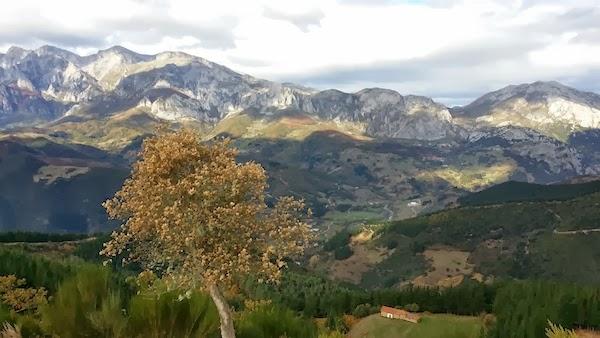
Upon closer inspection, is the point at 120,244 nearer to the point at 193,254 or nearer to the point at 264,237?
the point at 193,254

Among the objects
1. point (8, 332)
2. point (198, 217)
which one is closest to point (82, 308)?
point (8, 332)

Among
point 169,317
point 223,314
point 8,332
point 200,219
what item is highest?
point 200,219

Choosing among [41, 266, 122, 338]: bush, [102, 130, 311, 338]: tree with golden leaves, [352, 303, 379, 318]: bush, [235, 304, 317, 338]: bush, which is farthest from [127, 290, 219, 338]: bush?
[352, 303, 379, 318]: bush

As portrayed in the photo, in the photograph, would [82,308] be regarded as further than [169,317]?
No

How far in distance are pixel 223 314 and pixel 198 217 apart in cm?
346

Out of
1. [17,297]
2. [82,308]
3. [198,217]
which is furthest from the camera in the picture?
[17,297]

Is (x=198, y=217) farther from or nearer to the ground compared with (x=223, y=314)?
farther from the ground

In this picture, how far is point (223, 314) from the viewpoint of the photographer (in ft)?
62.5

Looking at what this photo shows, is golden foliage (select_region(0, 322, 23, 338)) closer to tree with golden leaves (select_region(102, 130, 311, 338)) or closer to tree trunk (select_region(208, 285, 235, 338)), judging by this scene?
tree with golden leaves (select_region(102, 130, 311, 338))

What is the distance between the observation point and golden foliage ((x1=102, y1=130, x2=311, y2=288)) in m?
19.5

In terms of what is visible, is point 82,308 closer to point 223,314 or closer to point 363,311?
point 223,314

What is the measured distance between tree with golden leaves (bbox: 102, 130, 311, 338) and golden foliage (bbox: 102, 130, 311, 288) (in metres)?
0.03

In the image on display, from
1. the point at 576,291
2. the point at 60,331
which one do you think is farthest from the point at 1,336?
the point at 576,291

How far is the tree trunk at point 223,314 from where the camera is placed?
60.0ft
